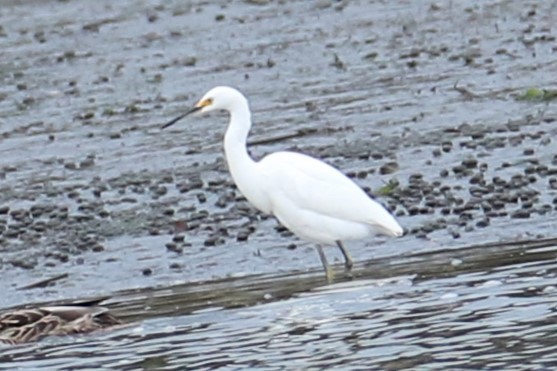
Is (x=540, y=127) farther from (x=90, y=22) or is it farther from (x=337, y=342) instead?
(x=90, y=22)

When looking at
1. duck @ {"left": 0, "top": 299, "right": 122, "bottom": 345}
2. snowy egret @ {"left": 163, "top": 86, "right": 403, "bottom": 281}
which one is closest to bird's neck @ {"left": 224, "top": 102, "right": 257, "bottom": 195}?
snowy egret @ {"left": 163, "top": 86, "right": 403, "bottom": 281}

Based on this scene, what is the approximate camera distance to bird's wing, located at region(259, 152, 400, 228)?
15.5 m

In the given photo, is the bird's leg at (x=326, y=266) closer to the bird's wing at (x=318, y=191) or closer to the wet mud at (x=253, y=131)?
the wet mud at (x=253, y=131)

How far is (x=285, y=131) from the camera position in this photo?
72.4 feet

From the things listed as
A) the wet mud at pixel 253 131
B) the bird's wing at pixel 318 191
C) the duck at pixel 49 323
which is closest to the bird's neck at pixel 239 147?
the bird's wing at pixel 318 191

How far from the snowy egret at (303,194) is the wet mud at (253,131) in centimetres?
35

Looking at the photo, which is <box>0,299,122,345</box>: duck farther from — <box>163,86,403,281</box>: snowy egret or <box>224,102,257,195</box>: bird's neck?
<box>224,102,257,195</box>: bird's neck

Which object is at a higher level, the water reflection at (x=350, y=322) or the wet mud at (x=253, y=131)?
the wet mud at (x=253, y=131)

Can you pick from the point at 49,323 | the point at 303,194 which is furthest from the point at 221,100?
the point at 49,323

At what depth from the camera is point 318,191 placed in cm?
1573

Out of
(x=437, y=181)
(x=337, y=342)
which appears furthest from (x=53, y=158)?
(x=337, y=342)

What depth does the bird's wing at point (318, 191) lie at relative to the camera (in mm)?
15547

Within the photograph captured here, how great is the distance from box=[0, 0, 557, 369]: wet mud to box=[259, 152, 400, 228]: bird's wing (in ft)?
1.48

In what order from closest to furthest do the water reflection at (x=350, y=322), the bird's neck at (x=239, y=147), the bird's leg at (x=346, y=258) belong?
the water reflection at (x=350, y=322) → the bird's leg at (x=346, y=258) → the bird's neck at (x=239, y=147)
